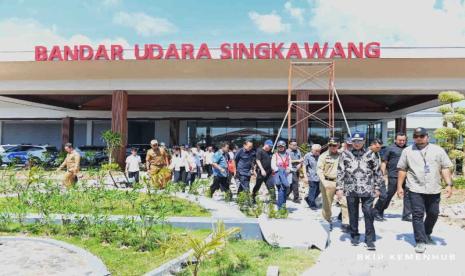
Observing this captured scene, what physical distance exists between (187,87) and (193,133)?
9.88 m

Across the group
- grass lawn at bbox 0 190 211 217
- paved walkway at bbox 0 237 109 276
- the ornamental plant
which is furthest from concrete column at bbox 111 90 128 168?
the ornamental plant

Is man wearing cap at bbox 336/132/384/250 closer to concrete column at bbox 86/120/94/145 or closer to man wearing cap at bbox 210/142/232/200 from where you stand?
man wearing cap at bbox 210/142/232/200

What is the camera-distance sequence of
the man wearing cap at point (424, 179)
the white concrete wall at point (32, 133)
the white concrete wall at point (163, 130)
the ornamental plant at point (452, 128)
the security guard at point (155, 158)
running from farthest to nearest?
the white concrete wall at point (32, 133)
the white concrete wall at point (163, 130)
the ornamental plant at point (452, 128)
the security guard at point (155, 158)
the man wearing cap at point (424, 179)

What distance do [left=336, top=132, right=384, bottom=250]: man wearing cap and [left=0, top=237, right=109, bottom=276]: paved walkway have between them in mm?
3305

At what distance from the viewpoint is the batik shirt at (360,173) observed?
5.54 m

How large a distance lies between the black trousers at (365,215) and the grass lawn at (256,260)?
0.68m

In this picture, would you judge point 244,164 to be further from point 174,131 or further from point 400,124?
point 400,124

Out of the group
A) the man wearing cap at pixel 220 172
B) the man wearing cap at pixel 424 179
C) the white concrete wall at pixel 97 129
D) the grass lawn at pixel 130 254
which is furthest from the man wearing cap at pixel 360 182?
the white concrete wall at pixel 97 129

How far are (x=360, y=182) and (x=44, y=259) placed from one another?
4143 mm

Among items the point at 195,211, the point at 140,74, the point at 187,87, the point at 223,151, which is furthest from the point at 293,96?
the point at 195,211

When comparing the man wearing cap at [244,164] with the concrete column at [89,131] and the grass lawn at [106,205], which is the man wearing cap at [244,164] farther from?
the concrete column at [89,131]

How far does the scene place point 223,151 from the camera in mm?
9617

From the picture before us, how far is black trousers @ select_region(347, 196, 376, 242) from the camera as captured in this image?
5.49 meters

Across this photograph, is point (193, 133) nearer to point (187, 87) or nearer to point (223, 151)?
point (187, 87)
